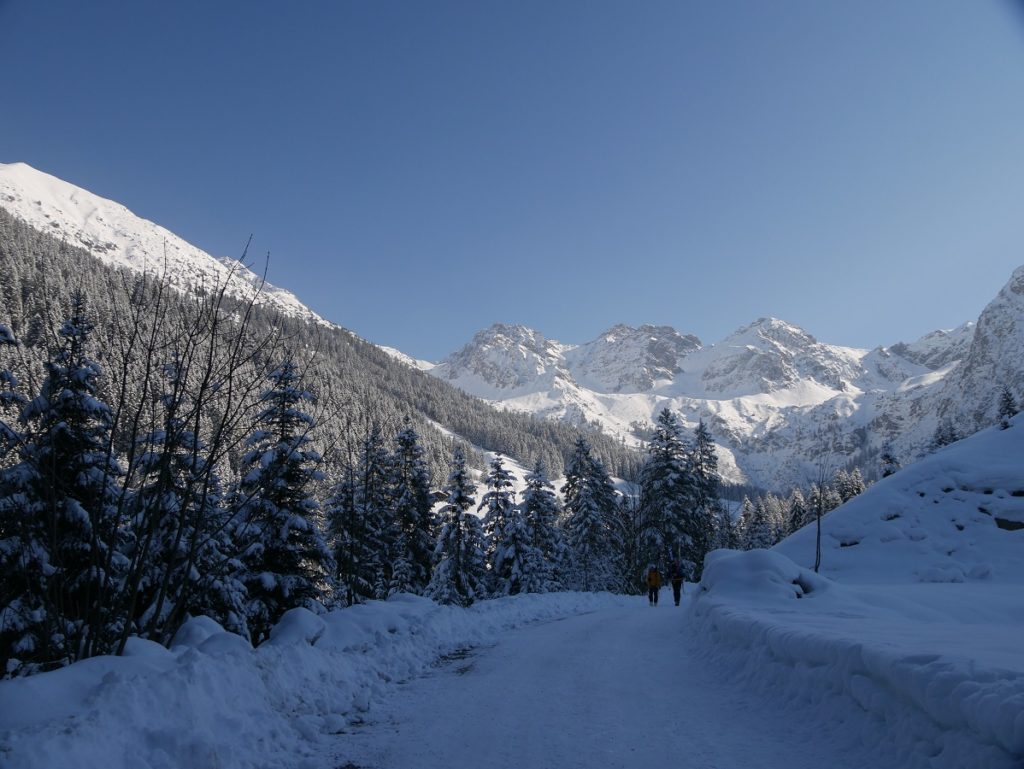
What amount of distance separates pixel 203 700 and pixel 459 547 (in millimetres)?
22115

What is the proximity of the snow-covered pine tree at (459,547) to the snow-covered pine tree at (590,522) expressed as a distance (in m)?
9.52

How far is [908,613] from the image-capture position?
9.24 m

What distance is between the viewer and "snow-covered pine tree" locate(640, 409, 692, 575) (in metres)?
29.5

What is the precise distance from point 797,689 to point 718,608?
4.34m

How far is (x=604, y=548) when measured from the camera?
35531 millimetres

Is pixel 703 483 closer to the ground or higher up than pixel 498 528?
higher up

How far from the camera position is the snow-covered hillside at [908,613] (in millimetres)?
3508

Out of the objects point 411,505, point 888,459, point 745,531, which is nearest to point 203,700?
point 411,505

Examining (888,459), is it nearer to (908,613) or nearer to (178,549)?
(908,613)

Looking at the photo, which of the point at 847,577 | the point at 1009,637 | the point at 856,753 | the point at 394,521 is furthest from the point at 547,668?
Result: the point at 394,521

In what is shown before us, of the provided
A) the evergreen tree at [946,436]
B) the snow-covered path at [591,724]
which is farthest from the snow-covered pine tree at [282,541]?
the evergreen tree at [946,436]

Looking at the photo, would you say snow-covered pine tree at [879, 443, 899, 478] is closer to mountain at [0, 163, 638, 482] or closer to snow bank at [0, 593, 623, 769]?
mountain at [0, 163, 638, 482]

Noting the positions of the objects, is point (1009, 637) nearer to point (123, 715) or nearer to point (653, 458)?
point (123, 715)

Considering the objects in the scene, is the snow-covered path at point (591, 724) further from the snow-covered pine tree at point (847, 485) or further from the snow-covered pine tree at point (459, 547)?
the snow-covered pine tree at point (847, 485)
